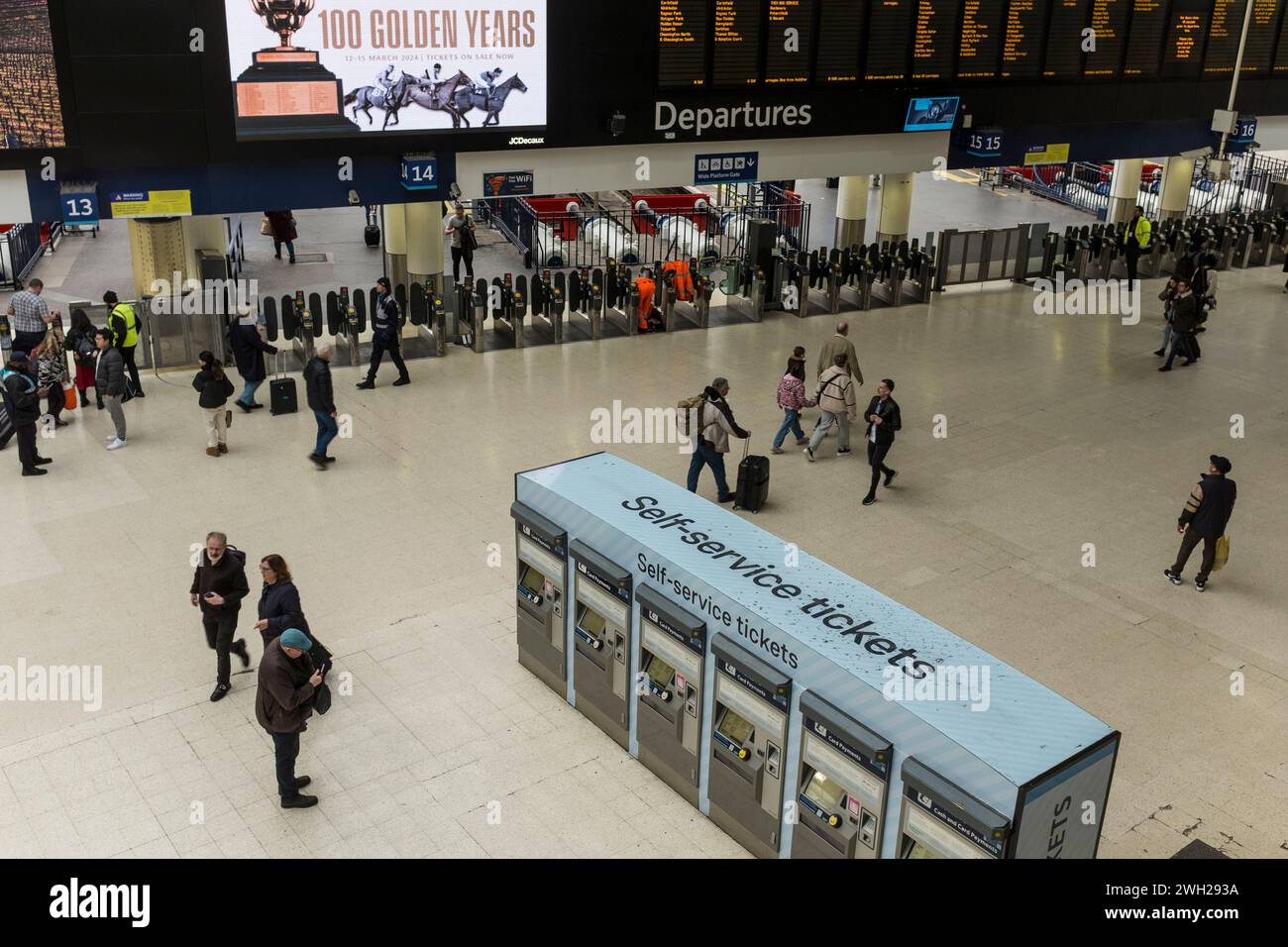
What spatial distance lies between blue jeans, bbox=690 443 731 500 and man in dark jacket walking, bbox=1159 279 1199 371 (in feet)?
25.2

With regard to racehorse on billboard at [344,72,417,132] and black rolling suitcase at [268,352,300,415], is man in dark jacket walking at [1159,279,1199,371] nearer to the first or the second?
racehorse on billboard at [344,72,417,132]

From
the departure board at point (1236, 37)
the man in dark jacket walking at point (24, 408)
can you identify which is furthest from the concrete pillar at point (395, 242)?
the departure board at point (1236, 37)

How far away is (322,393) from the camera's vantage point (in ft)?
38.9

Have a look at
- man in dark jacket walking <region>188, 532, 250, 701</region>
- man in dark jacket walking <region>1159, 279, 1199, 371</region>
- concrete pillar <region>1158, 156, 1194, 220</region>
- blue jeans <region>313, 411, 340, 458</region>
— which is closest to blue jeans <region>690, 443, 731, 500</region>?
blue jeans <region>313, 411, 340, 458</region>

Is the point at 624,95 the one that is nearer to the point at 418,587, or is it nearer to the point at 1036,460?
the point at 1036,460

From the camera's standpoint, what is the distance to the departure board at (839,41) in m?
16.3

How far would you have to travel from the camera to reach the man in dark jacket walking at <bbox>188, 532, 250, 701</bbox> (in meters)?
8.06

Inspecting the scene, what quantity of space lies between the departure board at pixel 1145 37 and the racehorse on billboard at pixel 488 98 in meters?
9.91

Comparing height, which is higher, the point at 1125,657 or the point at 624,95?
the point at 624,95

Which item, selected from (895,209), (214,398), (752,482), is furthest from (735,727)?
(895,209)

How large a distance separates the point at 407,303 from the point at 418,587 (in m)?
7.76

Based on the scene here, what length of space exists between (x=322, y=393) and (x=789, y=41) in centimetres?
831

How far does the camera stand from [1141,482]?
12625mm

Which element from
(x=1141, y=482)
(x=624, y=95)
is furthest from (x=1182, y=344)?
(x=624, y=95)
